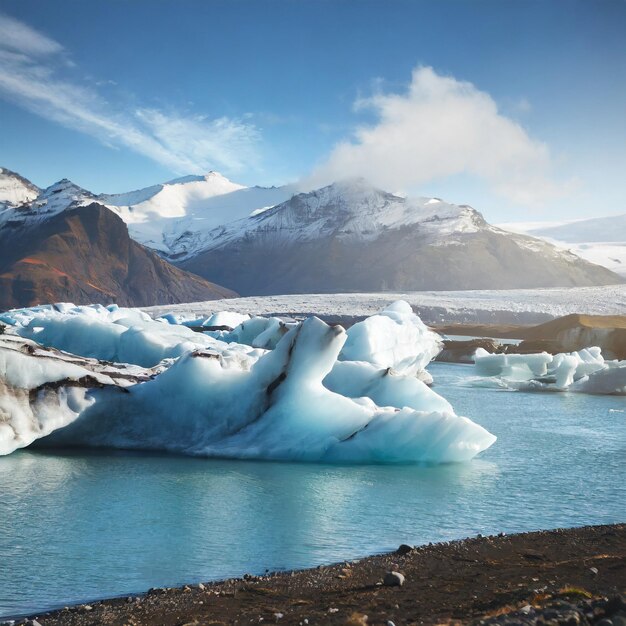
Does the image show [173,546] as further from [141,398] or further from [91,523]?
[141,398]

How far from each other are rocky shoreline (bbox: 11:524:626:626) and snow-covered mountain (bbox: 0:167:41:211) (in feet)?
610

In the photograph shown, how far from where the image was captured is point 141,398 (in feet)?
34.7

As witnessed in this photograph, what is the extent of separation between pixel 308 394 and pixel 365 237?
132515 mm

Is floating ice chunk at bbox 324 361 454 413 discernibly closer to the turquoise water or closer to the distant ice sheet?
the turquoise water

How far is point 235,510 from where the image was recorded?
7586 mm

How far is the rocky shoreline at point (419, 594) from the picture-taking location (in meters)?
3.93

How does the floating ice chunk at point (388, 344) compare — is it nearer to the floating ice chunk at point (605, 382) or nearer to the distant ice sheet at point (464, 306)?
the floating ice chunk at point (605, 382)

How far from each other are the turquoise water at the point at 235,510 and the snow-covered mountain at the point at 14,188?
182 meters

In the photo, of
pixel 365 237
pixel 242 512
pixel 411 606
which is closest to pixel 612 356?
pixel 242 512

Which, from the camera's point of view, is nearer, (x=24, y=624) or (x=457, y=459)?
(x=24, y=624)

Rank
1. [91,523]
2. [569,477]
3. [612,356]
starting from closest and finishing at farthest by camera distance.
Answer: [91,523]
[569,477]
[612,356]

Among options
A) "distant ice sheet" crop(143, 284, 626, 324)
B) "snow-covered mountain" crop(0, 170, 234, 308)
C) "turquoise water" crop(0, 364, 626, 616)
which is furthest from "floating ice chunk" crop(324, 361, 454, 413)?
"snow-covered mountain" crop(0, 170, 234, 308)

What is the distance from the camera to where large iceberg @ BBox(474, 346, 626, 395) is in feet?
72.4

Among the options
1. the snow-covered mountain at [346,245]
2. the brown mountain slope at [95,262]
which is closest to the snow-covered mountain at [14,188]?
the snow-covered mountain at [346,245]
